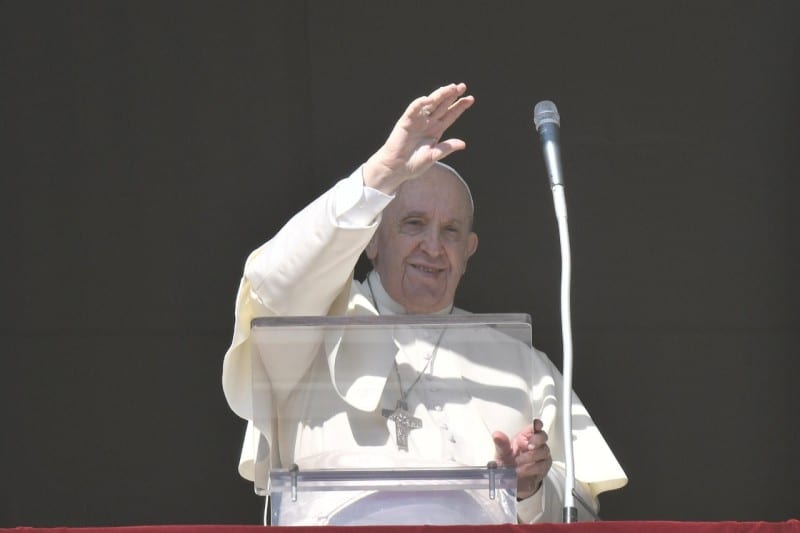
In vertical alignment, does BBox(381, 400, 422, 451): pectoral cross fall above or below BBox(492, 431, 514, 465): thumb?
above

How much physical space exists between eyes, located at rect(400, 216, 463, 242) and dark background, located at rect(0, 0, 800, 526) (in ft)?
2.10

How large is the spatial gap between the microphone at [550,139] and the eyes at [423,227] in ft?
2.70

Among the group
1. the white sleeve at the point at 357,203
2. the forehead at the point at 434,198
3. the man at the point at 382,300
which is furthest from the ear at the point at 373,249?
the white sleeve at the point at 357,203

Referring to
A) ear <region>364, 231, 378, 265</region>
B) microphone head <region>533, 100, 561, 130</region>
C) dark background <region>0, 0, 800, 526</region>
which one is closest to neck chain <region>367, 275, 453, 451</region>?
microphone head <region>533, 100, 561, 130</region>

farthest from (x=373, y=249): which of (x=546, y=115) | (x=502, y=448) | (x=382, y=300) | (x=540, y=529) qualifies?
(x=540, y=529)

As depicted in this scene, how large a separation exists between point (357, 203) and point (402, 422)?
63 centimetres

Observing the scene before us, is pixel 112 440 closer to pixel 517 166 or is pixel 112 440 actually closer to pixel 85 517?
pixel 85 517

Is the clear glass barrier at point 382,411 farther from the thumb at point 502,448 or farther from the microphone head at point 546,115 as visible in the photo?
the microphone head at point 546,115

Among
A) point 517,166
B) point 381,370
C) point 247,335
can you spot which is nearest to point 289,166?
point 517,166

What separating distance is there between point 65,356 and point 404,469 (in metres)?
2.08

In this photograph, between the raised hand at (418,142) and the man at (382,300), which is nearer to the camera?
the man at (382,300)

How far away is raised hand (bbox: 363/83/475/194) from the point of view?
3366 mm

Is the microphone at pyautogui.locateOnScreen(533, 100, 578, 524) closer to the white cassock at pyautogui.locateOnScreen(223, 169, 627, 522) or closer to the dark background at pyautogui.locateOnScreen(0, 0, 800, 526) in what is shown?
the white cassock at pyautogui.locateOnScreen(223, 169, 627, 522)

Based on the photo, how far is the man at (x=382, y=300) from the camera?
3018mm
